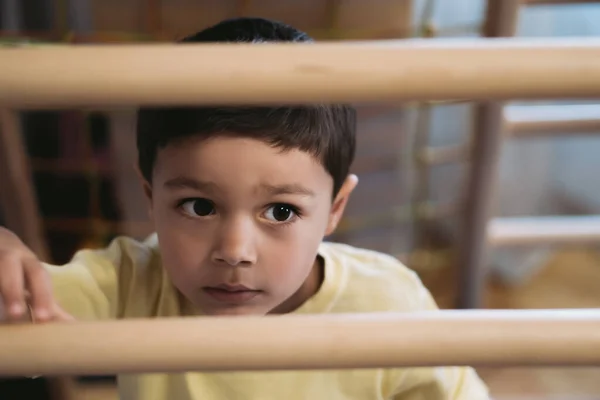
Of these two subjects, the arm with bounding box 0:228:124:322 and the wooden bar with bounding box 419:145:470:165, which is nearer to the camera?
the arm with bounding box 0:228:124:322

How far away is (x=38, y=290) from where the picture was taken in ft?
1.49

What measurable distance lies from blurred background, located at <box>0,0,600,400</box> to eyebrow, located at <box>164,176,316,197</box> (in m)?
0.25

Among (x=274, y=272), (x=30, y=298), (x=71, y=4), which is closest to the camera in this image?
(x=30, y=298)

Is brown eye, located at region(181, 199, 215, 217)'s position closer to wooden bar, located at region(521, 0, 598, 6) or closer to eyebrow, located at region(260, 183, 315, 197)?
eyebrow, located at region(260, 183, 315, 197)

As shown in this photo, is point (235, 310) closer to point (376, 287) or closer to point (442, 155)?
point (376, 287)

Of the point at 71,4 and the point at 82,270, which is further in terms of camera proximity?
the point at 71,4

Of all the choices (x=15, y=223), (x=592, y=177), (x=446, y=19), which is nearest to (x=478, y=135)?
(x=446, y=19)

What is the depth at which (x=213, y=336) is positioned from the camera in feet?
1.25

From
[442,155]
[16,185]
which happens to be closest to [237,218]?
[16,185]

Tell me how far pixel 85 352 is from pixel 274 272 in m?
0.25

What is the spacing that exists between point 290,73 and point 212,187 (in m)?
0.24

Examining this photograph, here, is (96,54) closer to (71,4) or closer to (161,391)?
(161,391)

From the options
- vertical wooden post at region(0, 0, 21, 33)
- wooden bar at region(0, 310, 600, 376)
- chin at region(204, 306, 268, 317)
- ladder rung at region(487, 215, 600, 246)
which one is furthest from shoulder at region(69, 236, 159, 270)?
vertical wooden post at region(0, 0, 21, 33)

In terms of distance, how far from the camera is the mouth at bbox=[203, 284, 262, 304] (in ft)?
1.98
